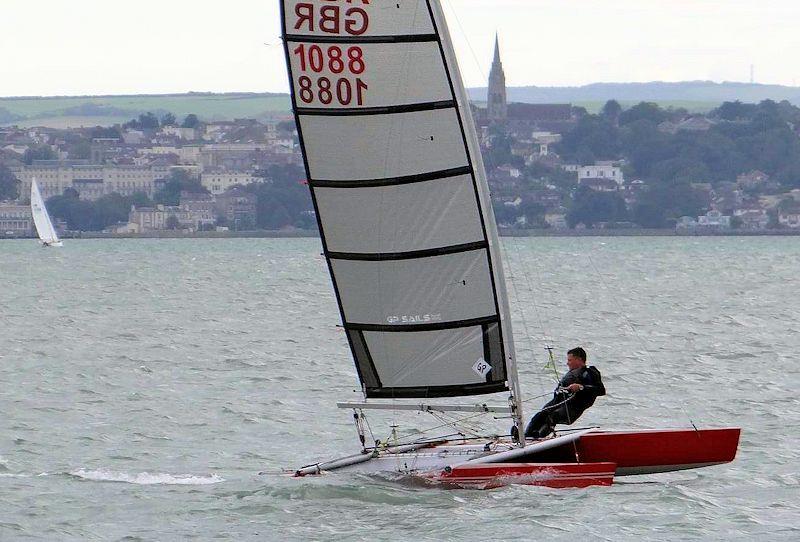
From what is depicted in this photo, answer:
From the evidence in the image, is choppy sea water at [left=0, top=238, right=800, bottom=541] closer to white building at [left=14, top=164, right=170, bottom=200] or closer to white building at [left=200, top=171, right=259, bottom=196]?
white building at [left=200, top=171, right=259, bottom=196]

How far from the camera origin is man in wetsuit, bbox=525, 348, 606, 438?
44.2 ft

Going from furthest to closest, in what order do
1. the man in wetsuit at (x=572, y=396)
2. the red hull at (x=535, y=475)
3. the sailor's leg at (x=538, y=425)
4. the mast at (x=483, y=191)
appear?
the sailor's leg at (x=538, y=425), the man in wetsuit at (x=572, y=396), the red hull at (x=535, y=475), the mast at (x=483, y=191)

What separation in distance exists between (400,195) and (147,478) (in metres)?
3.54

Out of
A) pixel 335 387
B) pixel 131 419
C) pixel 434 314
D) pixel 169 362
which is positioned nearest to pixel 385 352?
pixel 434 314

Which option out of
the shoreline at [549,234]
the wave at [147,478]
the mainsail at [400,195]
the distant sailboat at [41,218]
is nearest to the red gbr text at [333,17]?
the mainsail at [400,195]

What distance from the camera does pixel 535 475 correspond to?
1318cm

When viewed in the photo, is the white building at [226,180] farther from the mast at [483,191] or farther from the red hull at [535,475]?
the red hull at [535,475]

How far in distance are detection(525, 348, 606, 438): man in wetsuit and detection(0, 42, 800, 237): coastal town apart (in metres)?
126

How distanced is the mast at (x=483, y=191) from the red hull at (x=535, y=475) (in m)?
0.27

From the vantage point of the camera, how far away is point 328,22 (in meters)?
12.8

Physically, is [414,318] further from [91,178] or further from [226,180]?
[91,178]

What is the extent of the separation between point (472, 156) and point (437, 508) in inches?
103

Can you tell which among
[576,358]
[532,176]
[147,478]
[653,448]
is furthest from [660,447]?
[532,176]

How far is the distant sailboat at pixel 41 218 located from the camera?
9369 cm
